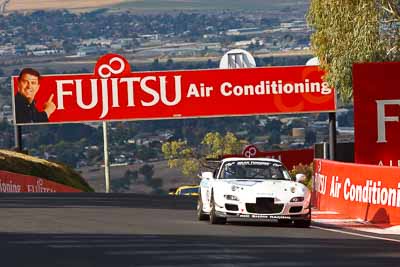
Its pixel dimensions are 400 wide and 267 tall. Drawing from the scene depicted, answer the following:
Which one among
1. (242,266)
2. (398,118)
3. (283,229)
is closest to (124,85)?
(398,118)

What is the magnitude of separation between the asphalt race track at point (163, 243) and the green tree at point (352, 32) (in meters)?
18.1

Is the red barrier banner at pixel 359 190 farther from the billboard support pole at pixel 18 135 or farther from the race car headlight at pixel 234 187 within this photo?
the billboard support pole at pixel 18 135

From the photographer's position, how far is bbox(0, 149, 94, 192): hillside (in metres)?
52.0

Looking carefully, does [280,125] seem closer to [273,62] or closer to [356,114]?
[273,62]

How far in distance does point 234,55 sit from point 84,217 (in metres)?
34.1

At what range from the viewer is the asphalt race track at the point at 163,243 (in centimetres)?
1585

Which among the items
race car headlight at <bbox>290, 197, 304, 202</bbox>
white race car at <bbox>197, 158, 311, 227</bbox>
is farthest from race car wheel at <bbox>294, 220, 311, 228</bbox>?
race car headlight at <bbox>290, 197, 304, 202</bbox>

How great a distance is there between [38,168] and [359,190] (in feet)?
94.6

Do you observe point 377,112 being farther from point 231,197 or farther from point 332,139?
point 332,139

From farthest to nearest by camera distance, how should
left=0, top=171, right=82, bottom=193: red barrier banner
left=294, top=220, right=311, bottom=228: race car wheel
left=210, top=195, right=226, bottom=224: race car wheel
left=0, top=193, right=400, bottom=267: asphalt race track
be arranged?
left=0, top=171, right=82, bottom=193: red barrier banner < left=294, top=220, right=311, bottom=228: race car wheel < left=210, top=195, right=226, bottom=224: race car wheel < left=0, top=193, right=400, bottom=267: asphalt race track

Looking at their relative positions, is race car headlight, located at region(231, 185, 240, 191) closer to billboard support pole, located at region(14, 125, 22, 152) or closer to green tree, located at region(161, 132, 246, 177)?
billboard support pole, located at region(14, 125, 22, 152)

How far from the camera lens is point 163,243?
59.6 feet

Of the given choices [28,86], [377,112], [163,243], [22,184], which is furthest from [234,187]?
[28,86]

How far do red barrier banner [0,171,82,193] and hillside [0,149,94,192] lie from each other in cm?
264
